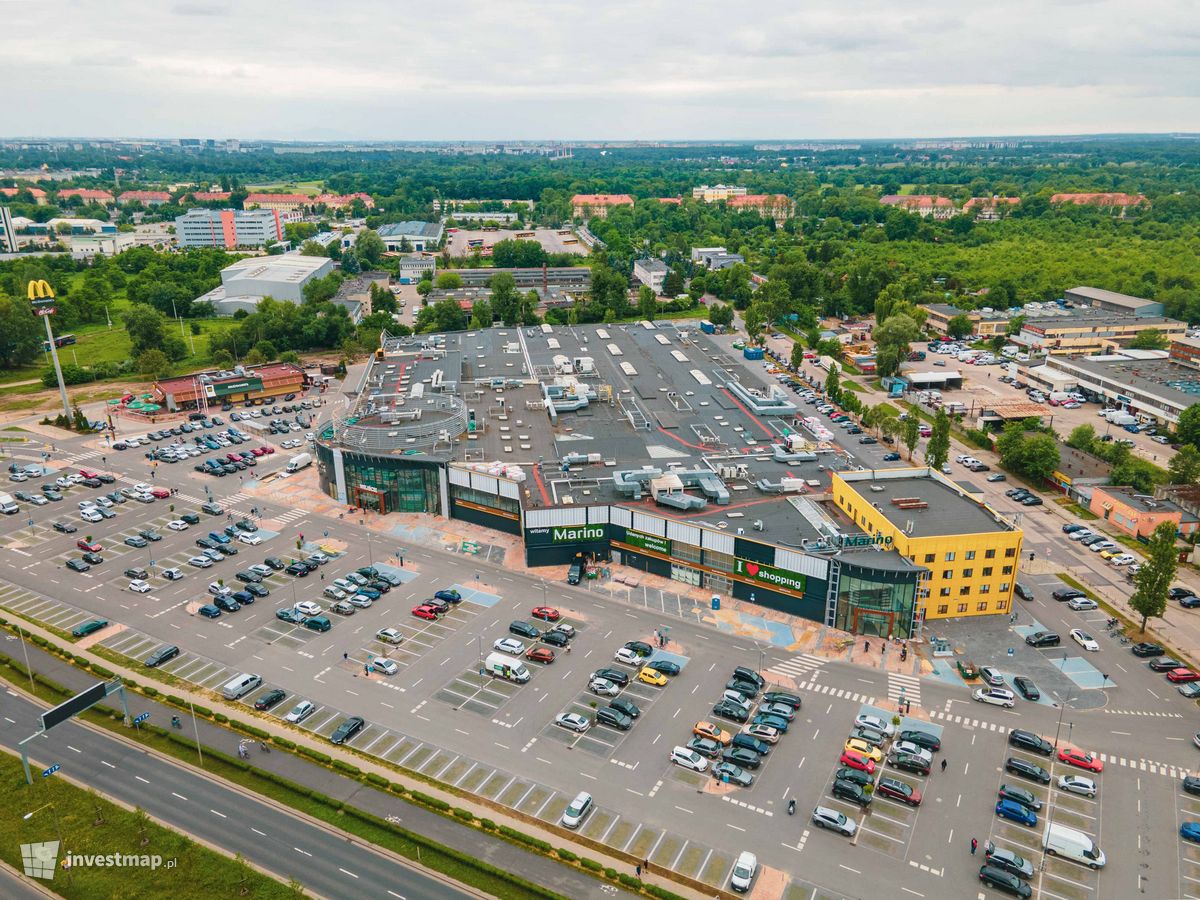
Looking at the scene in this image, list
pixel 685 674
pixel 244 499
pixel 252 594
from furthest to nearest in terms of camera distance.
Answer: pixel 244 499
pixel 252 594
pixel 685 674

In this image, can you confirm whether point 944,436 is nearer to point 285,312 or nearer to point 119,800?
point 119,800

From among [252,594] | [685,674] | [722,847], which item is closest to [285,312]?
[252,594]

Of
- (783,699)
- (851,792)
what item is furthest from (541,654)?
(851,792)

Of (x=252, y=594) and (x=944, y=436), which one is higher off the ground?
(x=944, y=436)

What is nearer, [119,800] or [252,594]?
[119,800]

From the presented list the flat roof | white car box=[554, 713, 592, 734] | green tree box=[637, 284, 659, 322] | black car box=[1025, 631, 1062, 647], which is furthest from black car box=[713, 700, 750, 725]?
green tree box=[637, 284, 659, 322]
